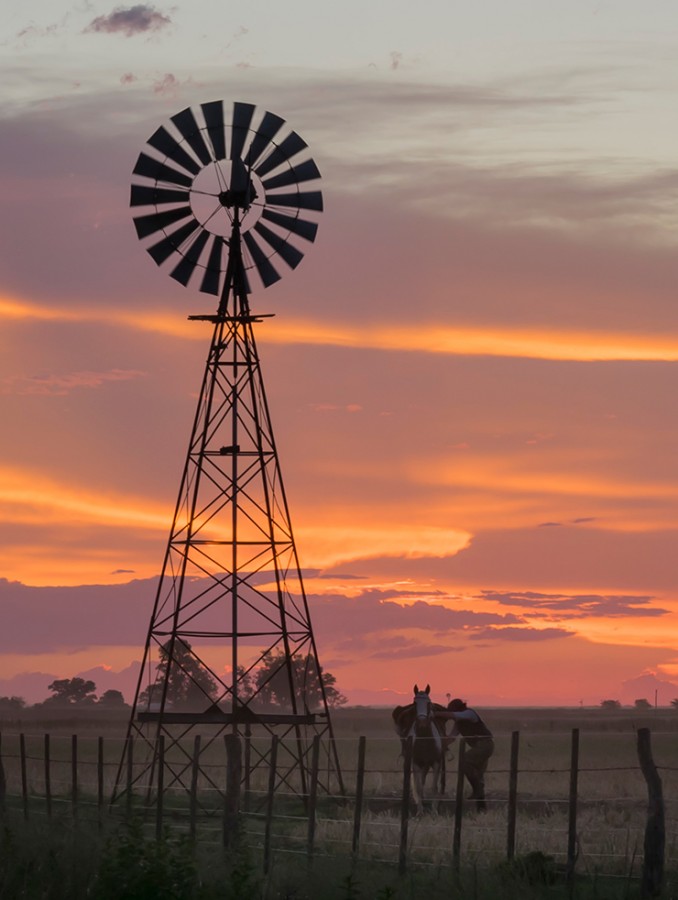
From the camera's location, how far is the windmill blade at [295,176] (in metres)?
39.5

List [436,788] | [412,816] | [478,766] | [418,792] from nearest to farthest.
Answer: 1. [412,816]
2. [478,766]
3. [418,792]
4. [436,788]

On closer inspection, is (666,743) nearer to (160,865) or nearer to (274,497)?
(274,497)

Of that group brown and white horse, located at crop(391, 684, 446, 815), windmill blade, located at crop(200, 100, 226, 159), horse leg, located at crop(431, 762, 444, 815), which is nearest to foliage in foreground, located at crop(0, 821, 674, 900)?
horse leg, located at crop(431, 762, 444, 815)

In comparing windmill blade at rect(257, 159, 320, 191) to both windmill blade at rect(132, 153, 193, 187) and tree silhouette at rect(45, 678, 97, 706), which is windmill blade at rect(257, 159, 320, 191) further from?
tree silhouette at rect(45, 678, 97, 706)

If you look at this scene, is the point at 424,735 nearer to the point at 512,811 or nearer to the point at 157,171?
the point at 512,811

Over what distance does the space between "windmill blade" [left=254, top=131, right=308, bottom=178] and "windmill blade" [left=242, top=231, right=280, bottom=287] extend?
1637mm

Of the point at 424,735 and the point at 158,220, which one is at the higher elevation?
the point at 158,220

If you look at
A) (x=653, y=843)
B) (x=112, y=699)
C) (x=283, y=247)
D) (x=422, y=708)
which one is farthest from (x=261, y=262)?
(x=112, y=699)

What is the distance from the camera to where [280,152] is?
3922 cm

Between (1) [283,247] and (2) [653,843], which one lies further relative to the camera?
(1) [283,247]

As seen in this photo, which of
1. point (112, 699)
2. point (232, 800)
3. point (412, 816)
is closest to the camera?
point (232, 800)

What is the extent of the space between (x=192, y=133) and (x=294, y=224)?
3.48 metres

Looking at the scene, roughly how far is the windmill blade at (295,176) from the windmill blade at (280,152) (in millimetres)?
298

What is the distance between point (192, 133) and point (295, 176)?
2868 millimetres
